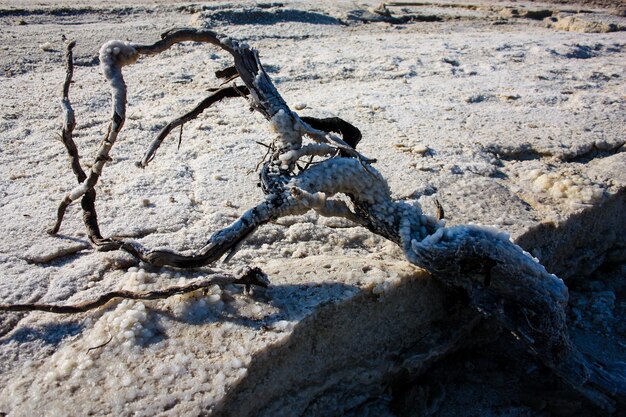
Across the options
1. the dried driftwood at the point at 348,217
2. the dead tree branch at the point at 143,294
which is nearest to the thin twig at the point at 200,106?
the dried driftwood at the point at 348,217

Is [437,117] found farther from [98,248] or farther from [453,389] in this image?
[98,248]

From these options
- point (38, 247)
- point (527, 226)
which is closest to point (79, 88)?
point (38, 247)

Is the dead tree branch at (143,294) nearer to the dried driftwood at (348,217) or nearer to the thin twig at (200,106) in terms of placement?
the dried driftwood at (348,217)

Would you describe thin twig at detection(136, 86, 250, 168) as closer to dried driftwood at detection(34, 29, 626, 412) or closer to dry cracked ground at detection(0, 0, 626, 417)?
dried driftwood at detection(34, 29, 626, 412)

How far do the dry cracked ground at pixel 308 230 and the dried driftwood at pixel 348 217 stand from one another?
0.36ft

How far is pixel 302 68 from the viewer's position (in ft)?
11.2

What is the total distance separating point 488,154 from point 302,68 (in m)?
1.37

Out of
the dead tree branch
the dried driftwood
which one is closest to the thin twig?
the dried driftwood

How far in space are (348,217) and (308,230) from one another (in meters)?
0.31

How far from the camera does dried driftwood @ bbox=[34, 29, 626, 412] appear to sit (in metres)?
1.47

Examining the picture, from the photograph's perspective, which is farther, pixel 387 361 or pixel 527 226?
pixel 527 226

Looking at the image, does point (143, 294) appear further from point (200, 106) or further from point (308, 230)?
point (308, 230)

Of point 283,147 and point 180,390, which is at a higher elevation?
point 283,147

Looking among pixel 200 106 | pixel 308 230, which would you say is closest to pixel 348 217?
pixel 308 230
